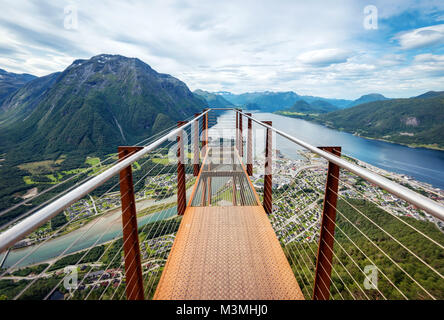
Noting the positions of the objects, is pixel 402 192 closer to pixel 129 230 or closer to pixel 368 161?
pixel 129 230

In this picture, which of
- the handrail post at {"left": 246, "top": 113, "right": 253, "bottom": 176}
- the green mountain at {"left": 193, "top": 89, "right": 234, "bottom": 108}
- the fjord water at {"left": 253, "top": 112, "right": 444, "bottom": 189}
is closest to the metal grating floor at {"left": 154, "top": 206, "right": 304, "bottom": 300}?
the handrail post at {"left": 246, "top": 113, "right": 253, "bottom": 176}

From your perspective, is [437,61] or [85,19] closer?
[85,19]

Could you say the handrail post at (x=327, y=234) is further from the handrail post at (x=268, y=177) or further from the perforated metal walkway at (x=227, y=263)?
the handrail post at (x=268, y=177)

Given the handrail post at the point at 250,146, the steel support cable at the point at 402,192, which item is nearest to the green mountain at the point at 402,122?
the handrail post at the point at 250,146

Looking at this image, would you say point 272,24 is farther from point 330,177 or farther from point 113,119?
point 113,119

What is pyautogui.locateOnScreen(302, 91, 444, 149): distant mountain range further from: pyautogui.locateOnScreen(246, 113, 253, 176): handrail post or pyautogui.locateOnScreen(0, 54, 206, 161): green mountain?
pyautogui.locateOnScreen(0, 54, 206, 161): green mountain
